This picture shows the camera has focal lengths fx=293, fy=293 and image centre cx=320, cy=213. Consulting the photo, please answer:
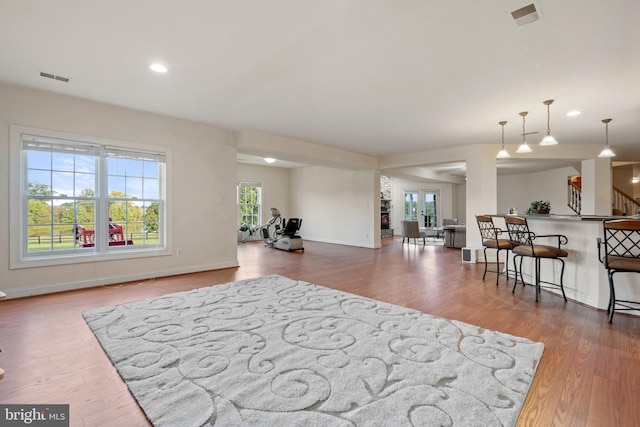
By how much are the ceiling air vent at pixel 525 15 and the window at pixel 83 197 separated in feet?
16.2

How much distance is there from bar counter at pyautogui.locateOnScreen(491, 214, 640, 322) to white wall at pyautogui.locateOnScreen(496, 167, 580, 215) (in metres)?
7.98

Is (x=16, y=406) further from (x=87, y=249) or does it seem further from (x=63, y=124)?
(x=63, y=124)

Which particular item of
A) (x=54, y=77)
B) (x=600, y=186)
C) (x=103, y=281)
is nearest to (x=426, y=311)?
(x=103, y=281)

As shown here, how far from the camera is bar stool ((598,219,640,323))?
8.85ft

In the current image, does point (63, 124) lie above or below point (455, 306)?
above

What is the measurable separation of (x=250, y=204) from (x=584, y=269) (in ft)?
30.1

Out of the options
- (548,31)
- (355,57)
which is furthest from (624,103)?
(355,57)

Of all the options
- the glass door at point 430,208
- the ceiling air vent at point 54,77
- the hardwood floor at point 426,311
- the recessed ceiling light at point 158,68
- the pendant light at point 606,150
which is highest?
the ceiling air vent at point 54,77

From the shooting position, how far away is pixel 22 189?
12.4ft

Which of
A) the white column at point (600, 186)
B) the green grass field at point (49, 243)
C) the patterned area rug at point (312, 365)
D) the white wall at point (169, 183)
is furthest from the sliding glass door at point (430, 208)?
the green grass field at point (49, 243)

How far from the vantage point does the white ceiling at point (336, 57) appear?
88.7 inches

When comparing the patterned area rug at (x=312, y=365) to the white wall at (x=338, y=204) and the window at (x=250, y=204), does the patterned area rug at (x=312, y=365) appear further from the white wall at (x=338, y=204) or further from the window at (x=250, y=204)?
the window at (x=250, y=204)

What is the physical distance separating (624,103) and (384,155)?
15.8 ft

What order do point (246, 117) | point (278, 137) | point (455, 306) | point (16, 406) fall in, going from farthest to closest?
point (278, 137) → point (246, 117) → point (455, 306) → point (16, 406)
